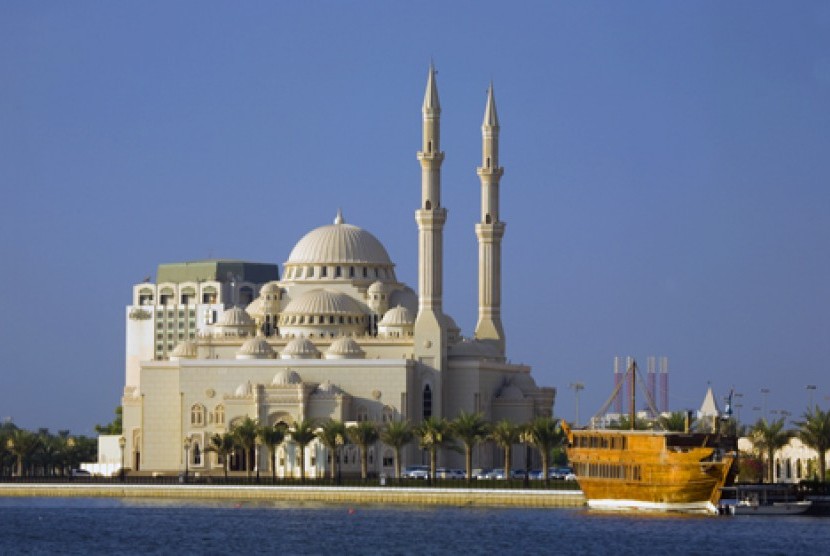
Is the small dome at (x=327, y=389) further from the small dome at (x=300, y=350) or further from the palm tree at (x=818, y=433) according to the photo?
the palm tree at (x=818, y=433)

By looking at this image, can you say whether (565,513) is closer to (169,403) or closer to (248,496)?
(248,496)

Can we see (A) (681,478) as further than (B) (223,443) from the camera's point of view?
No

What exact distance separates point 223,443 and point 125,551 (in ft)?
134

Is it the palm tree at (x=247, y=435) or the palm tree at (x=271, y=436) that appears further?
the palm tree at (x=247, y=435)

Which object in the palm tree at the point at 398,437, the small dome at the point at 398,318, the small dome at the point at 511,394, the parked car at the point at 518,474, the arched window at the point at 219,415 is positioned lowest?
the parked car at the point at 518,474

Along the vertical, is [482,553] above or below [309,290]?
below

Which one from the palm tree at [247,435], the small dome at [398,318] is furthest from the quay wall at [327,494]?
the small dome at [398,318]

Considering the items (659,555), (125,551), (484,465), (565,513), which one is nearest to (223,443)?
(484,465)

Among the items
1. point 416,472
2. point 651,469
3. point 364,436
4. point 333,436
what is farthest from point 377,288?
point 651,469

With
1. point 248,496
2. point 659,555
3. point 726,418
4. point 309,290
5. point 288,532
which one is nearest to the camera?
point 659,555

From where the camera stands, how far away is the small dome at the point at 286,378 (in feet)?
464

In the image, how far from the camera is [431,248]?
459ft

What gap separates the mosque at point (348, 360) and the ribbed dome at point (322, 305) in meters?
0.09

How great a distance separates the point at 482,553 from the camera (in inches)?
3551
